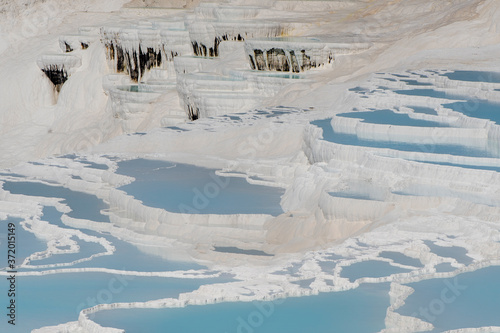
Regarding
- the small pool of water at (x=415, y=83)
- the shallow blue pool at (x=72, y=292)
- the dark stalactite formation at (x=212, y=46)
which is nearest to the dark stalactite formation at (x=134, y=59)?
the dark stalactite formation at (x=212, y=46)

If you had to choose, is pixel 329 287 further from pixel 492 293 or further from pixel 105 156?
pixel 105 156

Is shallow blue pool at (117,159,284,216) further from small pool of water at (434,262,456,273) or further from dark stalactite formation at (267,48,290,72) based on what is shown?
dark stalactite formation at (267,48,290,72)

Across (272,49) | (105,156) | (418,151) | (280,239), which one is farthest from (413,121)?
(272,49)

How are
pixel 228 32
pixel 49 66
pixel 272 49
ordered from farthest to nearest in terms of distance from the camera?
pixel 49 66 < pixel 228 32 < pixel 272 49

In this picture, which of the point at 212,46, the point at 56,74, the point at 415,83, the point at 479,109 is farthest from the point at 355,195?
the point at 56,74

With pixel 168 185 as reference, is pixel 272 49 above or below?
above

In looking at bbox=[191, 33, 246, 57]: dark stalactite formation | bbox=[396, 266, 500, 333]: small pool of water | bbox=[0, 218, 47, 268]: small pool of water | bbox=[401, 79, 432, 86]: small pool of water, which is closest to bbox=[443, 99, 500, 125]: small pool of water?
bbox=[401, 79, 432, 86]: small pool of water

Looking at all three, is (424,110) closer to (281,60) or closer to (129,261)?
(129,261)

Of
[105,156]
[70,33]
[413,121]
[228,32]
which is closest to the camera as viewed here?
[413,121]
